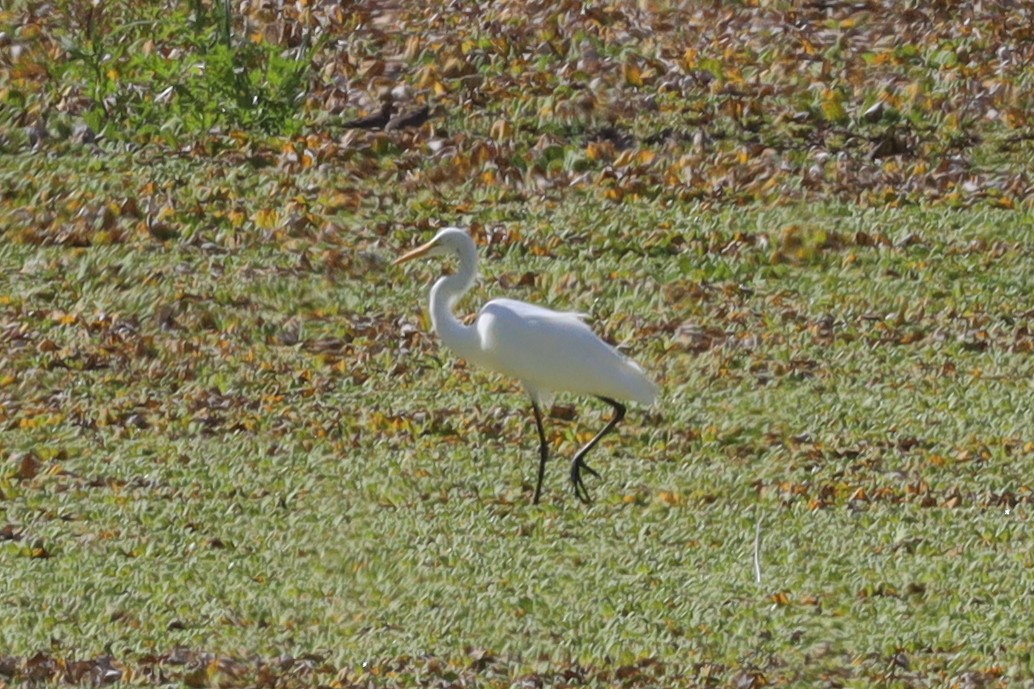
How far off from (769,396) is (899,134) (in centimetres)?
343

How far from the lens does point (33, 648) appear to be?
5777 millimetres

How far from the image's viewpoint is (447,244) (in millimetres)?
7863

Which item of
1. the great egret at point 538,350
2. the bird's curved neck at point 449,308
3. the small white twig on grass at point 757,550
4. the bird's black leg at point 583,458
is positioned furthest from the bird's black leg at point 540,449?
the small white twig on grass at point 757,550

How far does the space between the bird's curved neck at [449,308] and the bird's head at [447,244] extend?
20mm

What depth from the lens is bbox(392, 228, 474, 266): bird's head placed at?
782 centimetres

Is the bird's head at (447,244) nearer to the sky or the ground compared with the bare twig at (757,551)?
nearer to the sky

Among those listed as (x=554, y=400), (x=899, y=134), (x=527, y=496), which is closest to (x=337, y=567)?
(x=527, y=496)

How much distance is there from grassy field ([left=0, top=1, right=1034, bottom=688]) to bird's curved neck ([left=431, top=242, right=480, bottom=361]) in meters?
0.37

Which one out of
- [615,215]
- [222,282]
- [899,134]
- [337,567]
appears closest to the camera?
[337,567]

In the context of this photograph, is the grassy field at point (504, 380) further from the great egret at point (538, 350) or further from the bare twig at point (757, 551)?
the great egret at point (538, 350)

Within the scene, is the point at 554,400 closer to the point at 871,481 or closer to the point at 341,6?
the point at 871,481

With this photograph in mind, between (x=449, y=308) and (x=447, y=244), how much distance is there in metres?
0.26

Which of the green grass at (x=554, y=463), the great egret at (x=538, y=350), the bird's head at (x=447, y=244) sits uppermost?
the bird's head at (x=447, y=244)

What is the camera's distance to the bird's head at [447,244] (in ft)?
25.7
